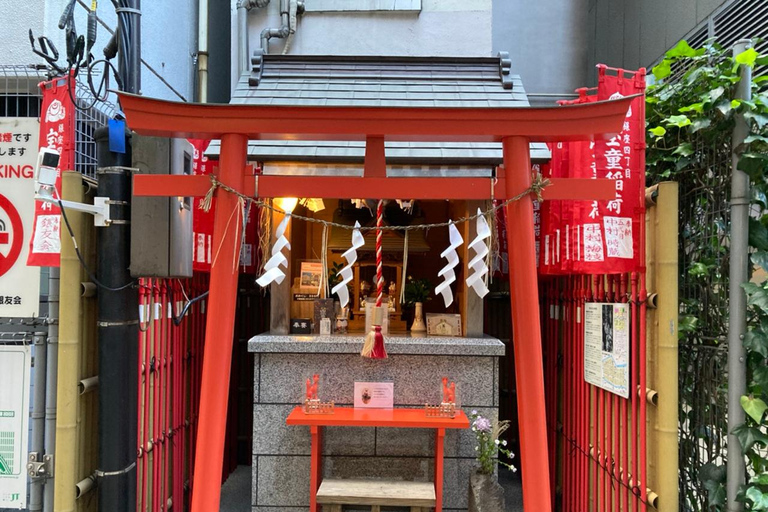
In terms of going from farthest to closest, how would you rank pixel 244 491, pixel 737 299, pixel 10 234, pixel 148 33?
1. pixel 148 33
2. pixel 244 491
3. pixel 10 234
4. pixel 737 299

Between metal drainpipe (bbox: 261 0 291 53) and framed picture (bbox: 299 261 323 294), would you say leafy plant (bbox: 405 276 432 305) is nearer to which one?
framed picture (bbox: 299 261 323 294)

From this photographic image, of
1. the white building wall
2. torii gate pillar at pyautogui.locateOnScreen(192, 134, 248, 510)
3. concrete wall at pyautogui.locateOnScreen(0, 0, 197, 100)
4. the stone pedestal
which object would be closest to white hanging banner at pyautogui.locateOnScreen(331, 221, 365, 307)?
torii gate pillar at pyautogui.locateOnScreen(192, 134, 248, 510)

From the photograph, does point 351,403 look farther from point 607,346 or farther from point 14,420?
point 14,420

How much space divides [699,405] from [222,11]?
34.2 feet

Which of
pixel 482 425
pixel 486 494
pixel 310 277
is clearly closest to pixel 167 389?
pixel 310 277

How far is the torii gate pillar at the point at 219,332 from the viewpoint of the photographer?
3.99m

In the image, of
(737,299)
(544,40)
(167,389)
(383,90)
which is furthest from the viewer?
(544,40)

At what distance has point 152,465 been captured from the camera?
5.41 m

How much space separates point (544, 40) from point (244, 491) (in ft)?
30.1

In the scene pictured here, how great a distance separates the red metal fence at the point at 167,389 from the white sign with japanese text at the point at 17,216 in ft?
3.50

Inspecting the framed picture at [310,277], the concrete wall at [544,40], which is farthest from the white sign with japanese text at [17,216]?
the concrete wall at [544,40]

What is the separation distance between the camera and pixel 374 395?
594 centimetres

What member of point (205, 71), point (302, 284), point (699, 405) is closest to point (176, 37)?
point (205, 71)

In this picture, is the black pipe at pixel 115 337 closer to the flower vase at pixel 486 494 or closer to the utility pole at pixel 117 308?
the utility pole at pixel 117 308
